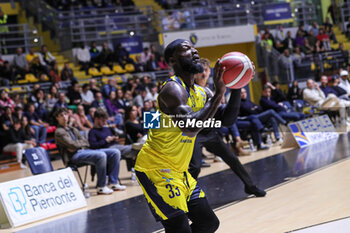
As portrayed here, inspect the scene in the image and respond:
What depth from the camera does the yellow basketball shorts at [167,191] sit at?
11.7 feet

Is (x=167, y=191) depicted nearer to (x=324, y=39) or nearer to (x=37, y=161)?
(x=37, y=161)

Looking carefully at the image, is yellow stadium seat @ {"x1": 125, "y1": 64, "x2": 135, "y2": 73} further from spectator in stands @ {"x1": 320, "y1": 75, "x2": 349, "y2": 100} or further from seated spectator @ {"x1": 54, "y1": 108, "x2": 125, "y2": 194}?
seated spectator @ {"x1": 54, "y1": 108, "x2": 125, "y2": 194}

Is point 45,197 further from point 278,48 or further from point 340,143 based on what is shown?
point 278,48

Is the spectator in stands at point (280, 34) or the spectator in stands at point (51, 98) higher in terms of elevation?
the spectator in stands at point (280, 34)

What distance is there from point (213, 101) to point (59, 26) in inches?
697

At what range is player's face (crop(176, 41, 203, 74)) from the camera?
346cm

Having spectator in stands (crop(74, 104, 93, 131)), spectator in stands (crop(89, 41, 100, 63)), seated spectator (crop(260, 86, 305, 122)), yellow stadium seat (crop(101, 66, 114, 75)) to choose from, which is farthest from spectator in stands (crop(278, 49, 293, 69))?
spectator in stands (crop(74, 104, 93, 131))

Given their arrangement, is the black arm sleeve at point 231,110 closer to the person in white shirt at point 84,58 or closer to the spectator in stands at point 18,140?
the spectator in stands at point 18,140

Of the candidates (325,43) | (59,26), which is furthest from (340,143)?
(59,26)

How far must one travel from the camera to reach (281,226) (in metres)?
5.49

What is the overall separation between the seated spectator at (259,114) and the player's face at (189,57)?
8860 millimetres

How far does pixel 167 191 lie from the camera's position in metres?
3.62

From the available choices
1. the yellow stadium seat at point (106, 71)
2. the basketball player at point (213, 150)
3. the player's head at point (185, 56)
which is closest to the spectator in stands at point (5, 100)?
the yellow stadium seat at point (106, 71)

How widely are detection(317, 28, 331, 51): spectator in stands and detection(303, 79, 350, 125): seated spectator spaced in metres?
6.94
